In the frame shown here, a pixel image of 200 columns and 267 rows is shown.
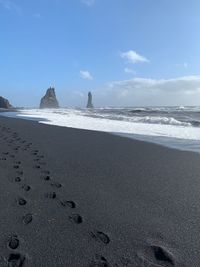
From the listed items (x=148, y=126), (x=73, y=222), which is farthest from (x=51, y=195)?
(x=148, y=126)

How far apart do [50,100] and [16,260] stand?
394ft

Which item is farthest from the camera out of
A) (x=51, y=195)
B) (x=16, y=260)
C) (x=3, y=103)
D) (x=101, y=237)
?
(x=3, y=103)

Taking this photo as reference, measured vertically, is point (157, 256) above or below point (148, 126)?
above

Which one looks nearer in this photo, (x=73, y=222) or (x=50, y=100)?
(x=73, y=222)

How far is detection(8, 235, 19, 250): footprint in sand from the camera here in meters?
2.70

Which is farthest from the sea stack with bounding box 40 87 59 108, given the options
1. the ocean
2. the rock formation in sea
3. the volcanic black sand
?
the volcanic black sand

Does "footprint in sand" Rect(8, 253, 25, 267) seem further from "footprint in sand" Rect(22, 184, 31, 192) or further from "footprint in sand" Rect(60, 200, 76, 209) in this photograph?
"footprint in sand" Rect(22, 184, 31, 192)

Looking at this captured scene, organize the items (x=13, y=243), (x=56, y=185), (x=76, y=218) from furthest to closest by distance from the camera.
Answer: (x=56, y=185) < (x=76, y=218) < (x=13, y=243)

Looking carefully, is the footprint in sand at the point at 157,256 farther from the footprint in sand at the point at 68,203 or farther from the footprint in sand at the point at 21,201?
the footprint in sand at the point at 21,201

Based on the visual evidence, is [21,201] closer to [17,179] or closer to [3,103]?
[17,179]

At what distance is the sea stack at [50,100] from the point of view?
117875 millimetres

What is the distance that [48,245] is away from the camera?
278 centimetres

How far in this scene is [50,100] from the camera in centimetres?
12006

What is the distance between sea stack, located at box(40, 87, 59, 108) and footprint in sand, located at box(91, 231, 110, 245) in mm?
116108
